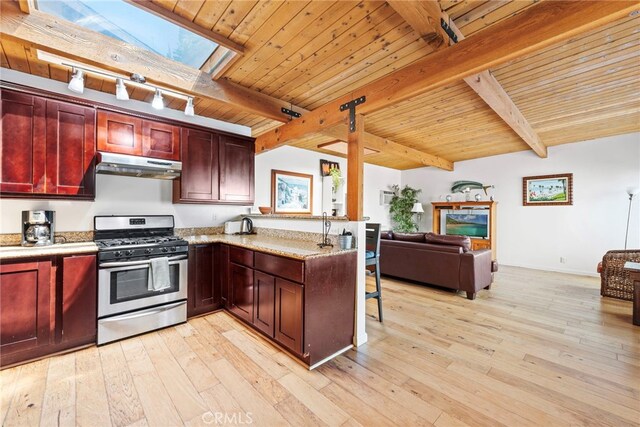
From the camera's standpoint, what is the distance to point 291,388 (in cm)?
184

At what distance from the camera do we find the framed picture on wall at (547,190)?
5484 millimetres

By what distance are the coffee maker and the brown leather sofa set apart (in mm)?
4370

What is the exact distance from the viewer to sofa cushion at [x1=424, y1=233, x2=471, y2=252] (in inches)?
154

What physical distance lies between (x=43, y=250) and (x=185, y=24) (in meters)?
2.15

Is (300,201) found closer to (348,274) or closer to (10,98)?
(348,274)

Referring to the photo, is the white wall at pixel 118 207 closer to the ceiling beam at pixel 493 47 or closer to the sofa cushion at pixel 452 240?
the ceiling beam at pixel 493 47

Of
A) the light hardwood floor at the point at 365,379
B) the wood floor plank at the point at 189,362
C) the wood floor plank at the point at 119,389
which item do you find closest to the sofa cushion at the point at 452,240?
the light hardwood floor at the point at 365,379

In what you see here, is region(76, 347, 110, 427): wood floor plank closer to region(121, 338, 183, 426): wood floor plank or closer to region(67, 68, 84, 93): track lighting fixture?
region(121, 338, 183, 426): wood floor plank

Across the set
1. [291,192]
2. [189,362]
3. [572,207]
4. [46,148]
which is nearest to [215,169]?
[46,148]

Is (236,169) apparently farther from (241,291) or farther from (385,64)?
(385,64)

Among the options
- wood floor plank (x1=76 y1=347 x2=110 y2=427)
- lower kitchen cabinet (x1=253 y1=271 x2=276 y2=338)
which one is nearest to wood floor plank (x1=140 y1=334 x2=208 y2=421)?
wood floor plank (x1=76 y1=347 x2=110 y2=427)

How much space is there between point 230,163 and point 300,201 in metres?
2.04

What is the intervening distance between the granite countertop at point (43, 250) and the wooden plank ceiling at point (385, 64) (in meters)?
1.60

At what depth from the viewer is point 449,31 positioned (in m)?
2.00
